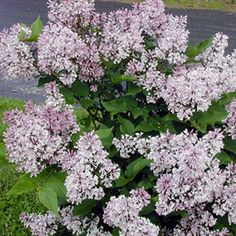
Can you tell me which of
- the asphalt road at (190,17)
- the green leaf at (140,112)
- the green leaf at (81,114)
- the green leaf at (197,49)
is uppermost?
the green leaf at (197,49)

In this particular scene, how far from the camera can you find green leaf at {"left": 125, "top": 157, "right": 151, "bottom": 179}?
2.61 metres

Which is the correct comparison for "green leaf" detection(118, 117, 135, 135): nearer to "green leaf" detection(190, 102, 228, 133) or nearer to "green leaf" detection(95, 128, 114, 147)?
"green leaf" detection(95, 128, 114, 147)

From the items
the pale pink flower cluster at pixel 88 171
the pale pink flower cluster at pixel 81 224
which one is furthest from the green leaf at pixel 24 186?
the pale pink flower cluster at pixel 81 224

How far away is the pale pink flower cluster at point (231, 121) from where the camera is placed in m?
2.74

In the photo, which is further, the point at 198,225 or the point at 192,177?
the point at 198,225

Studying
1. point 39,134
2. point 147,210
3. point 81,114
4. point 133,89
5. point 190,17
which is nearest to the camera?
point 39,134

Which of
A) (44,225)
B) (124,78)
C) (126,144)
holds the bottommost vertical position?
(44,225)

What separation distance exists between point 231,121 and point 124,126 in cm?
48

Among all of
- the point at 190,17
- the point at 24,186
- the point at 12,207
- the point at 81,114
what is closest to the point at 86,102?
the point at 24,186

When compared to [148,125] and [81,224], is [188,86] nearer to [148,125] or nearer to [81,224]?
[148,125]

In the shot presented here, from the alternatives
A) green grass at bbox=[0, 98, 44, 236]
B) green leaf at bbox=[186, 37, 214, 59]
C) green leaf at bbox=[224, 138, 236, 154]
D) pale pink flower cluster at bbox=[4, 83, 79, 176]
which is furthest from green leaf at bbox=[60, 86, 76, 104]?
green grass at bbox=[0, 98, 44, 236]

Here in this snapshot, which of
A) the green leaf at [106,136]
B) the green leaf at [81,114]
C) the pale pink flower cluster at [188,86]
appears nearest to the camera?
the pale pink flower cluster at [188,86]

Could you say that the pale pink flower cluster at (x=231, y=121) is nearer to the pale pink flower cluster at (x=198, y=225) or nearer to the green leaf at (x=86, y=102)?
the pale pink flower cluster at (x=198, y=225)

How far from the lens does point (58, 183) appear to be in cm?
254
